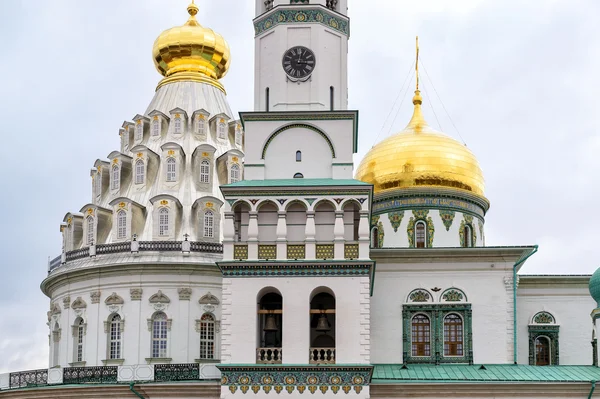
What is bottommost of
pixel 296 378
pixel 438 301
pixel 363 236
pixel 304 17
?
pixel 296 378

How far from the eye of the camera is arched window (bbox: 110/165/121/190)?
45.8 meters

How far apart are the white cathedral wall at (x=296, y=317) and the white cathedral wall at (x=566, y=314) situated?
9.03m

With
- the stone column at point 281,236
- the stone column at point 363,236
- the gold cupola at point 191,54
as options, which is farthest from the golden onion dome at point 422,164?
the stone column at point 281,236

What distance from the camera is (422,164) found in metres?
42.7

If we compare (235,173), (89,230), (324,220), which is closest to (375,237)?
(235,173)

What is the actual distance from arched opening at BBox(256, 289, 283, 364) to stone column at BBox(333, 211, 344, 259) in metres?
2.09

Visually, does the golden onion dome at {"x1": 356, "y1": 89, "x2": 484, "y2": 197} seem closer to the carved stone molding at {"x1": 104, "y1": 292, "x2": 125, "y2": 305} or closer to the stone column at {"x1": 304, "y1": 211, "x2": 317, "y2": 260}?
the carved stone molding at {"x1": 104, "y1": 292, "x2": 125, "y2": 305}

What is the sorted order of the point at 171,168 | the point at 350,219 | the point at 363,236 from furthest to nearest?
the point at 171,168 < the point at 350,219 < the point at 363,236

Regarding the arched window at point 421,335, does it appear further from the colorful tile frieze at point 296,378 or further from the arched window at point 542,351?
the colorful tile frieze at point 296,378

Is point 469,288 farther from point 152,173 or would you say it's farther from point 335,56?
point 152,173

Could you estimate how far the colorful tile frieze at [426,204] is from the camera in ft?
138

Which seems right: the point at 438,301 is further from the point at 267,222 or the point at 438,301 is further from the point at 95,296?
the point at 95,296

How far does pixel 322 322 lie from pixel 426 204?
36.8 feet

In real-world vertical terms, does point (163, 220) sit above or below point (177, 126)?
below
